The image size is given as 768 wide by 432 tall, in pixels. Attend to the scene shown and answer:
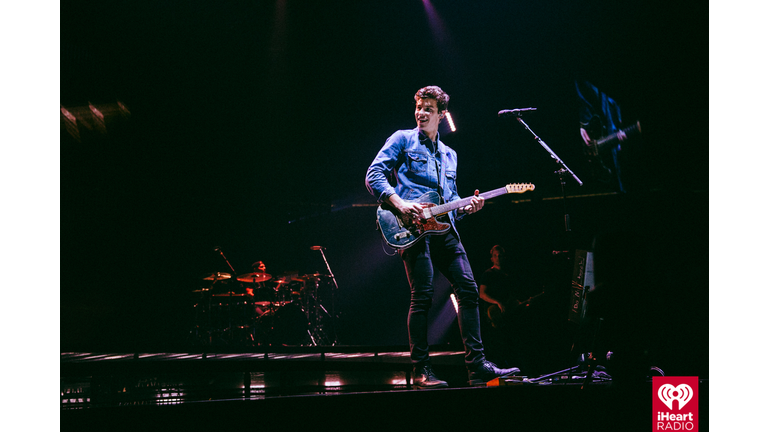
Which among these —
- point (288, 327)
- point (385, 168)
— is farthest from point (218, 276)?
point (385, 168)

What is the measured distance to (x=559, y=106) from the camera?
625 cm

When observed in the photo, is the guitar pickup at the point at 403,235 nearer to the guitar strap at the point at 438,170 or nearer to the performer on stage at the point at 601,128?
the guitar strap at the point at 438,170

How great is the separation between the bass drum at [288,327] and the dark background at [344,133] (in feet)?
3.45

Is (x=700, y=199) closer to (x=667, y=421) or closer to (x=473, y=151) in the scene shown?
(x=473, y=151)

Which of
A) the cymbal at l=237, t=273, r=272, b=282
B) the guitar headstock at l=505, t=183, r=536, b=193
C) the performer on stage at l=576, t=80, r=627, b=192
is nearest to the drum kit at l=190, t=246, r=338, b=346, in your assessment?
the cymbal at l=237, t=273, r=272, b=282

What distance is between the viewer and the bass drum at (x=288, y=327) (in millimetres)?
7332

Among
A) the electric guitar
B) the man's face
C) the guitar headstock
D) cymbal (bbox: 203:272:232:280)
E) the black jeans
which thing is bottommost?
cymbal (bbox: 203:272:232:280)

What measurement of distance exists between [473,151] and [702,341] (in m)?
3.78

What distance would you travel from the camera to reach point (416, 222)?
9.43ft

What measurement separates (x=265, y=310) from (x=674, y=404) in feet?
23.1

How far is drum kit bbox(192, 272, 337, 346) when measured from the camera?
7.38m

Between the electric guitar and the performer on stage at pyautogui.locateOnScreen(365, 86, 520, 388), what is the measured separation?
2.2 inches

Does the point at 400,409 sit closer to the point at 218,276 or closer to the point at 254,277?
the point at 254,277

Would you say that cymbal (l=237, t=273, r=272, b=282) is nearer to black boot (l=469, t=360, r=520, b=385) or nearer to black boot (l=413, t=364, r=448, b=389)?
black boot (l=413, t=364, r=448, b=389)
